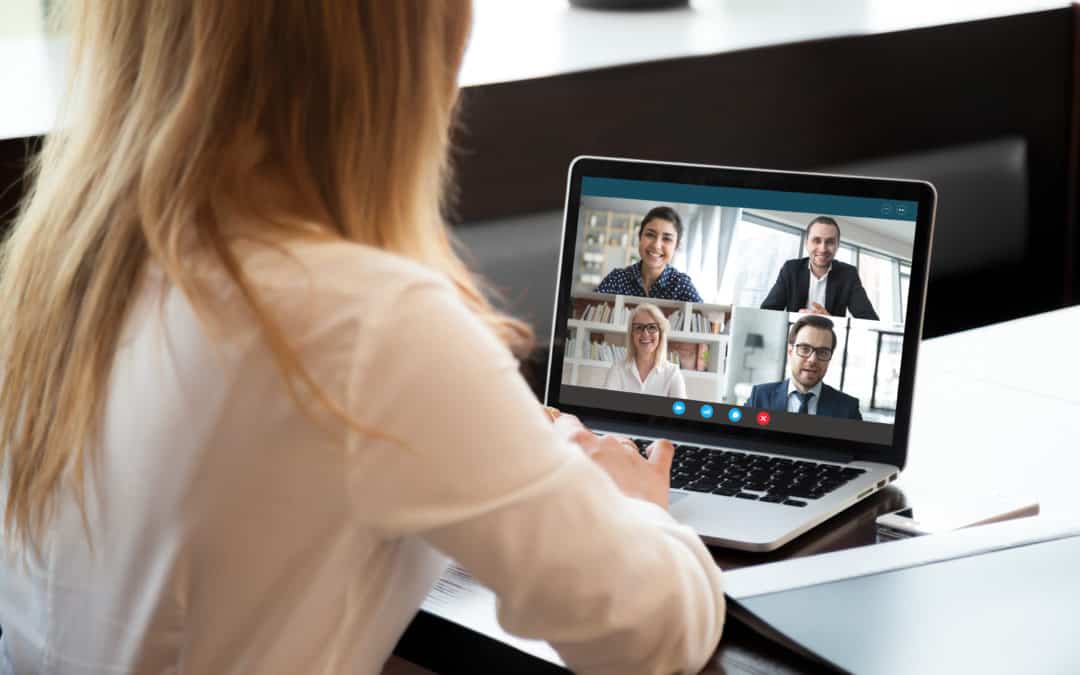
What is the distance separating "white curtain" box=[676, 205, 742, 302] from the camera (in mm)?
1270

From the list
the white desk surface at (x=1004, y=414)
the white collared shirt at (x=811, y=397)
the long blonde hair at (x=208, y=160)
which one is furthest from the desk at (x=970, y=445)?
the long blonde hair at (x=208, y=160)

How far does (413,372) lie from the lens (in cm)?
69

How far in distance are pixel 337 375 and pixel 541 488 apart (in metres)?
0.13

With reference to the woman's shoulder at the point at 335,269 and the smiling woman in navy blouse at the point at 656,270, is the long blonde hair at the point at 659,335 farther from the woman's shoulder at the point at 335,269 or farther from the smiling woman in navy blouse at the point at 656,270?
the woman's shoulder at the point at 335,269

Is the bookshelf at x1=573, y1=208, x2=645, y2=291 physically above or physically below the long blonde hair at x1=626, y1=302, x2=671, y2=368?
above

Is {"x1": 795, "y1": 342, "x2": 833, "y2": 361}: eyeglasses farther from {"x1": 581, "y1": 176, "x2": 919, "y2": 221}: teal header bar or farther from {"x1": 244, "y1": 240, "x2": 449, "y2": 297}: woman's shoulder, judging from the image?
{"x1": 244, "y1": 240, "x2": 449, "y2": 297}: woman's shoulder

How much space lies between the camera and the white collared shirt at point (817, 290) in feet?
4.06

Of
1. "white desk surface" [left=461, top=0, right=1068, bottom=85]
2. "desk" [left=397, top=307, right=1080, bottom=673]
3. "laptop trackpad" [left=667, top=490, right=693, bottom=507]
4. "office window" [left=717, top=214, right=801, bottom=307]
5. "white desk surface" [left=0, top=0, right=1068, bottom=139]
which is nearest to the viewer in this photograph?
"desk" [left=397, top=307, right=1080, bottom=673]

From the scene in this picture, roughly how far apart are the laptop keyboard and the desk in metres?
0.04

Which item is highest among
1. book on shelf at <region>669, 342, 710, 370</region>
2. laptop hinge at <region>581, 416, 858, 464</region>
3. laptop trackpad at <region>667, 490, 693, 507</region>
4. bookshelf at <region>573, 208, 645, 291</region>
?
bookshelf at <region>573, 208, 645, 291</region>

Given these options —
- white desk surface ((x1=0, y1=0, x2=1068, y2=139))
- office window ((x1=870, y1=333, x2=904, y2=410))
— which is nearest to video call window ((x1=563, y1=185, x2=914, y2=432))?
office window ((x1=870, y1=333, x2=904, y2=410))

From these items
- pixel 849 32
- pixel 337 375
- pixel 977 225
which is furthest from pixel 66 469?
pixel 977 225

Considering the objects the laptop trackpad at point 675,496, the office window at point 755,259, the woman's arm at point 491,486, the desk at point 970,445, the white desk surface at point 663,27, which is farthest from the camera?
the white desk surface at point 663,27

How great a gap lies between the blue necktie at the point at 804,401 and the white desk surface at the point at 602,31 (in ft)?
2.92
